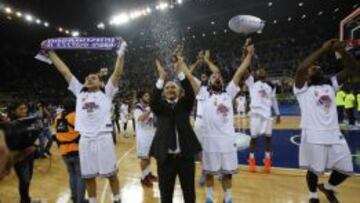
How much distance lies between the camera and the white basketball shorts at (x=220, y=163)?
180 inches

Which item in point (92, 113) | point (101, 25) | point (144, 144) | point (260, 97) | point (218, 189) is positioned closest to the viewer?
point (92, 113)

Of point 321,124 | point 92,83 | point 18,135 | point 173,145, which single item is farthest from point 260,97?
point 18,135

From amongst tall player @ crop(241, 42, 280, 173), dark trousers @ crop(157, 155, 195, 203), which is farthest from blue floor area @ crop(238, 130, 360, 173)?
dark trousers @ crop(157, 155, 195, 203)

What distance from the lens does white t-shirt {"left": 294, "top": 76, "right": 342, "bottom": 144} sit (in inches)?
174

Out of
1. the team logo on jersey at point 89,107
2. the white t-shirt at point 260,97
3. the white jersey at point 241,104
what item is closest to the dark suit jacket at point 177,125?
the team logo on jersey at point 89,107

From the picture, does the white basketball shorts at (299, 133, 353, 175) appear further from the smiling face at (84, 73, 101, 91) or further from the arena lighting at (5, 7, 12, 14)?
the arena lighting at (5, 7, 12, 14)

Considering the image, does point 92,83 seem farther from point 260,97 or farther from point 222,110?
point 260,97

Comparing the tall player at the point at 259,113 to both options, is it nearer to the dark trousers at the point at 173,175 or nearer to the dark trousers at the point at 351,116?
the dark trousers at the point at 173,175

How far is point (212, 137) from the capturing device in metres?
4.57

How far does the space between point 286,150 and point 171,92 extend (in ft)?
19.5

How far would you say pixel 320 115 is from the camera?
4.48 metres

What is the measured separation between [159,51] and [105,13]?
11151mm

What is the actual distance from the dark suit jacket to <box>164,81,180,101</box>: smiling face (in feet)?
0.27

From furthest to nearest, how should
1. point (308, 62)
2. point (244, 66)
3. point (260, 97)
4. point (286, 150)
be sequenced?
1. point (286, 150)
2. point (260, 97)
3. point (244, 66)
4. point (308, 62)
